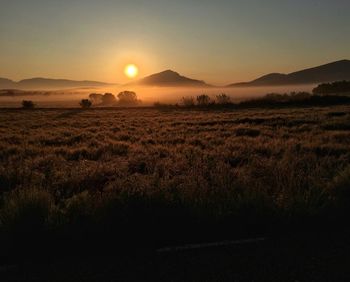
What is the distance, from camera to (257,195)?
6148 millimetres

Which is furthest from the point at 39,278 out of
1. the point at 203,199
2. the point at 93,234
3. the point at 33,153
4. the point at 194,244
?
the point at 33,153

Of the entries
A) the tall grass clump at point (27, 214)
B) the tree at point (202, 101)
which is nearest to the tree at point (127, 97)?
the tree at point (202, 101)

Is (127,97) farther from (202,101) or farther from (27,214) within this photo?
(27,214)

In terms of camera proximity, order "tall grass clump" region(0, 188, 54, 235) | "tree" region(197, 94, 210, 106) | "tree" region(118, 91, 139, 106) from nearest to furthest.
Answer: "tall grass clump" region(0, 188, 54, 235) → "tree" region(197, 94, 210, 106) → "tree" region(118, 91, 139, 106)

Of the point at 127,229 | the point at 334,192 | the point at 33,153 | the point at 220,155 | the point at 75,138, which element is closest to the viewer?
the point at 127,229

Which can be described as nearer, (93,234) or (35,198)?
(93,234)

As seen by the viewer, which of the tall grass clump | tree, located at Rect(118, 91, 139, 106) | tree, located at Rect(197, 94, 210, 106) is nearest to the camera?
the tall grass clump

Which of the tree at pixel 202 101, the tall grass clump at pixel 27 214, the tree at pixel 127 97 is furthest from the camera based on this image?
the tree at pixel 127 97

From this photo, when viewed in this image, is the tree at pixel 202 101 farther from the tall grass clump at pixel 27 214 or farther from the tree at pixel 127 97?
the tree at pixel 127 97

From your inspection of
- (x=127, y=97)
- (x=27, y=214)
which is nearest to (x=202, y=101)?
(x=27, y=214)

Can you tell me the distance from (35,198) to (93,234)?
1.39 m

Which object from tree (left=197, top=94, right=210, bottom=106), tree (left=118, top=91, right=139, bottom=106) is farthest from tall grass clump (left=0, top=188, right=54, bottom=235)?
tree (left=118, top=91, right=139, bottom=106)

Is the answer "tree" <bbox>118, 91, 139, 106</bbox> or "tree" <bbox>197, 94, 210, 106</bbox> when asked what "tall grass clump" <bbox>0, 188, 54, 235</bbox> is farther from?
"tree" <bbox>118, 91, 139, 106</bbox>

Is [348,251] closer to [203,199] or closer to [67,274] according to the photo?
[203,199]
